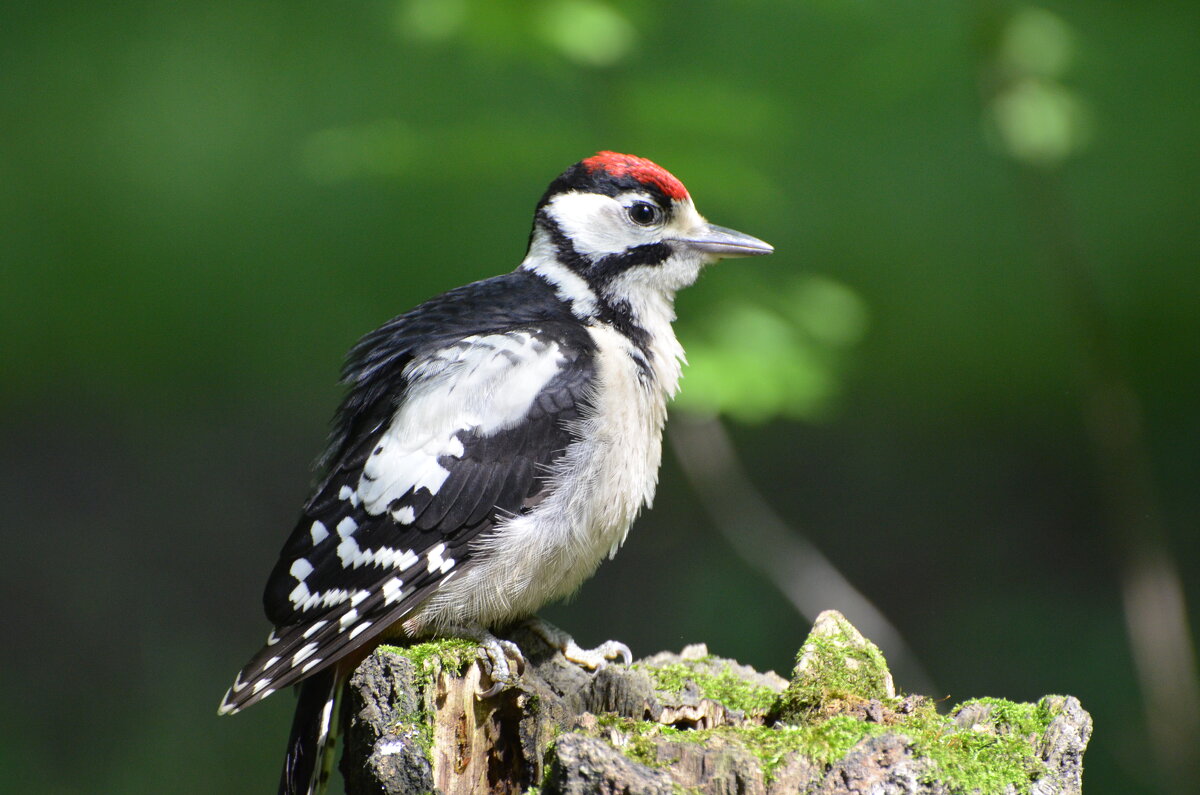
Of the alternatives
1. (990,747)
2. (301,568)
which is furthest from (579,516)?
(990,747)

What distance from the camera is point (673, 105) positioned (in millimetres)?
3238

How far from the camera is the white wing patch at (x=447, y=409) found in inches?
99.0

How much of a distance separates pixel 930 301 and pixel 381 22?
2.85 metres

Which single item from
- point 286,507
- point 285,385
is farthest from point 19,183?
point 286,507

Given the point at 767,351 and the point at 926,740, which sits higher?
the point at 767,351

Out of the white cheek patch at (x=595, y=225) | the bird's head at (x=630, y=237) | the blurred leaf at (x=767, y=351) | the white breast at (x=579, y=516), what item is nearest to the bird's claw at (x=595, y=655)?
the white breast at (x=579, y=516)

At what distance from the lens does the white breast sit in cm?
252

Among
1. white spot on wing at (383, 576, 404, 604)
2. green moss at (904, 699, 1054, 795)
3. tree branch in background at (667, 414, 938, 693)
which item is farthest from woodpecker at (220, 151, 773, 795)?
tree branch in background at (667, 414, 938, 693)

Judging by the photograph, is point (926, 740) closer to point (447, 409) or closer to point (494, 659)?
point (494, 659)

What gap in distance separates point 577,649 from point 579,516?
33cm

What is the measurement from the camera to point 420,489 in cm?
250

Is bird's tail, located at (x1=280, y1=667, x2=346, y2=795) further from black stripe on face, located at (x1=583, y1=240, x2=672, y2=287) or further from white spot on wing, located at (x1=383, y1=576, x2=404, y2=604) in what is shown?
black stripe on face, located at (x1=583, y1=240, x2=672, y2=287)

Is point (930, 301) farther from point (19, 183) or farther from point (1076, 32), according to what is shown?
point (19, 183)

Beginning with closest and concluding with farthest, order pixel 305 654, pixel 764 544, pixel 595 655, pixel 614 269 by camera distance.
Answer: pixel 305 654
pixel 595 655
pixel 614 269
pixel 764 544
